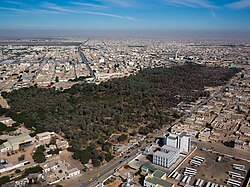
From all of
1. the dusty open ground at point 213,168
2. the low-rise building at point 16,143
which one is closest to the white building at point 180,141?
the dusty open ground at point 213,168

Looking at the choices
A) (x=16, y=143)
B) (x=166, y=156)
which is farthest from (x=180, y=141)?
(x=16, y=143)

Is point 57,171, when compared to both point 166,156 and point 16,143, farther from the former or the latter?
point 166,156

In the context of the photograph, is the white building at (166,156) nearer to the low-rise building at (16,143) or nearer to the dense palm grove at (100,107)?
the dense palm grove at (100,107)

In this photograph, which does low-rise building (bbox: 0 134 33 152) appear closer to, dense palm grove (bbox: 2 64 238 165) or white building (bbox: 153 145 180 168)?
dense palm grove (bbox: 2 64 238 165)

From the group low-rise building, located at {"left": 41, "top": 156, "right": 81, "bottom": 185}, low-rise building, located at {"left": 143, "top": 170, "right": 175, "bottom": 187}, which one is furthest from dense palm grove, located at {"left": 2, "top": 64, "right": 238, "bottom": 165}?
low-rise building, located at {"left": 143, "top": 170, "right": 175, "bottom": 187}

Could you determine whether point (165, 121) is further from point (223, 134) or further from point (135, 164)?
point (135, 164)

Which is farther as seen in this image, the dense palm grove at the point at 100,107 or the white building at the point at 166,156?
the dense palm grove at the point at 100,107
